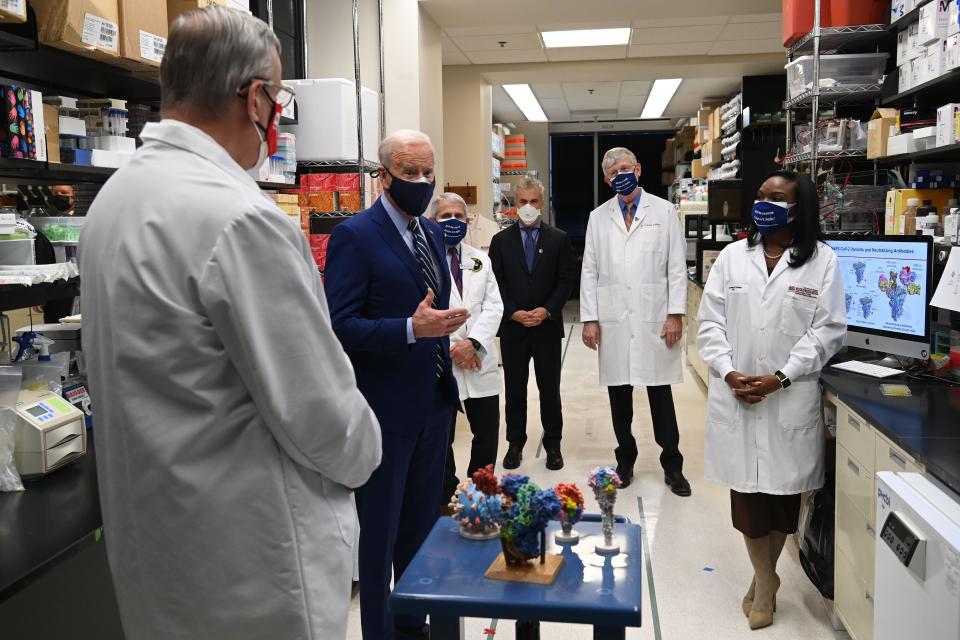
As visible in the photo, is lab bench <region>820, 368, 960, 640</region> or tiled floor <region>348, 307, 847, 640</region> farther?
tiled floor <region>348, 307, 847, 640</region>

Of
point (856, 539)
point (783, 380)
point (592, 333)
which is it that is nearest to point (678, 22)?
point (592, 333)

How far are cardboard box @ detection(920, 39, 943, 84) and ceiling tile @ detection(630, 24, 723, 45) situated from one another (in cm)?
332

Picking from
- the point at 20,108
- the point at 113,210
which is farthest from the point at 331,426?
the point at 20,108

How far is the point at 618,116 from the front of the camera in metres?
13.5

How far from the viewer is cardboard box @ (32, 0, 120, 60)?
2037mm

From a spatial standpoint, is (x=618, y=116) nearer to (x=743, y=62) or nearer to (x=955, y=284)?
Answer: (x=743, y=62)

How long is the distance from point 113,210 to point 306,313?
328 mm

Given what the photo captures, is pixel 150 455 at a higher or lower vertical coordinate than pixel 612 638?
higher

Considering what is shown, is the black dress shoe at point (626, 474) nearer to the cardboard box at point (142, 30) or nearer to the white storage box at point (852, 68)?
the white storage box at point (852, 68)

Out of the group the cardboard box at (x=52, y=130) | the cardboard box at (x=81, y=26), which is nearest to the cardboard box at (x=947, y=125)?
the cardboard box at (x=81, y=26)

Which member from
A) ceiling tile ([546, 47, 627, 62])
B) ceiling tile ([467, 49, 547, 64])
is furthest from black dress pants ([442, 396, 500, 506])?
ceiling tile ([546, 47, 627, 62])

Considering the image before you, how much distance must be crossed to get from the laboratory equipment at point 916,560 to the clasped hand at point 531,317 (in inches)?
104

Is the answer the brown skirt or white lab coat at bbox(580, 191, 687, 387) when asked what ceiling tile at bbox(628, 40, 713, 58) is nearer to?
white lab coat at bbox(580, 191, 687, 387)

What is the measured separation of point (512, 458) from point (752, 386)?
7.12 feet
